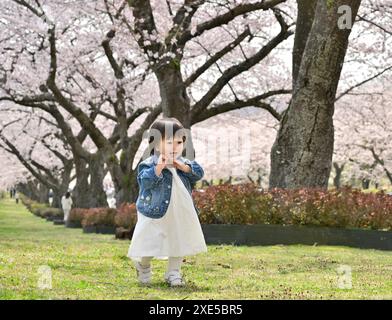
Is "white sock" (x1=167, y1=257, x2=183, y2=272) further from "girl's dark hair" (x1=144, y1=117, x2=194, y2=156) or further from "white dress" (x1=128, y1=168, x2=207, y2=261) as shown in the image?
"girl's dark hair" (x1=144, y1=117, x2=194, y2=156)

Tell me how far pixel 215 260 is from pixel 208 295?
4.02 m

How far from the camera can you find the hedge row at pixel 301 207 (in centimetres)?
1320

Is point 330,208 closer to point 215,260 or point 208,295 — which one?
point 215,260

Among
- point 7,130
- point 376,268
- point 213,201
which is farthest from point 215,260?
point 7,130

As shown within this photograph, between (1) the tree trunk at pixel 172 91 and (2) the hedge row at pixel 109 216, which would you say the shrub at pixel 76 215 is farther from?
(1) the tree trunk at pixel 172 91

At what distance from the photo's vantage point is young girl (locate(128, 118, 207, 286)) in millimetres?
6582

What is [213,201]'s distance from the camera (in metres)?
14.4

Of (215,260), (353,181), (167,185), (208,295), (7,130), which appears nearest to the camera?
(208,295)

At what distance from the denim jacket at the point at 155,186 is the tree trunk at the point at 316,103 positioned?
7655 mm

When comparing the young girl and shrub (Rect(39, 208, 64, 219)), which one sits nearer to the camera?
the young girl

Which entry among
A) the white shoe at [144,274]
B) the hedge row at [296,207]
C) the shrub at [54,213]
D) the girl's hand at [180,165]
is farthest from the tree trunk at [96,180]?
the girl's hand at [180,165]

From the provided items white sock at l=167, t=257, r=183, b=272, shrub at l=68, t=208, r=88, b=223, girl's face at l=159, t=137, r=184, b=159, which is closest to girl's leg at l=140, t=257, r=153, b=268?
white sock at l=167, t=257, r=183, b=272

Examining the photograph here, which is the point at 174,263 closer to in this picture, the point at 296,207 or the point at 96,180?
the point at 296,207

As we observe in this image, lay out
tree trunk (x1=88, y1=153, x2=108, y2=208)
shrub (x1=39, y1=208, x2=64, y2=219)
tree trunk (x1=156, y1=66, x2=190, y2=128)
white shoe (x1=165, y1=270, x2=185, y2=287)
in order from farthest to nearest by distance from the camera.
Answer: shrub (x1=39, y1=208, x2=64, y2=219) < tree trunk (x1=88, y1=153, x2=108, y2=208) < tree trunk (x1=156, y1=66, x2=190, y2=128) < white shoe (x1=165, y1=270, x2=185, y2=287)
